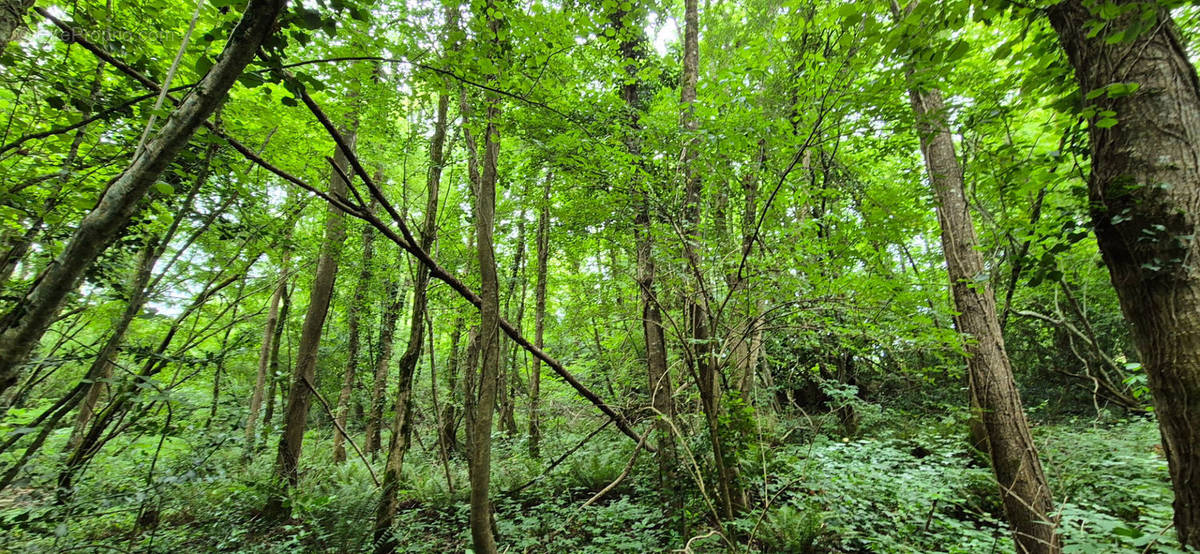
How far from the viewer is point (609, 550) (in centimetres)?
423

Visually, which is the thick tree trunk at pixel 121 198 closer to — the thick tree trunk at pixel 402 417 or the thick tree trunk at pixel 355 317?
the thick tree trunk at pixel 402 417

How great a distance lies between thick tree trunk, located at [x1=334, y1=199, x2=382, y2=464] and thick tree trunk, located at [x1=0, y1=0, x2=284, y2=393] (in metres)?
5.49

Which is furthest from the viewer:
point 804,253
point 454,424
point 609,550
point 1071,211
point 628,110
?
point 454,424

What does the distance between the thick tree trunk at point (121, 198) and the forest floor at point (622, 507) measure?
2544 millimetres

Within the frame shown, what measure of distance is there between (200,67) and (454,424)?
8.26 metres

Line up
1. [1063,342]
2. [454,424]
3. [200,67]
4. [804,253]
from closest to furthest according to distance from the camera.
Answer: [200,67]
[804,253]
[454,424]
[1063,342]

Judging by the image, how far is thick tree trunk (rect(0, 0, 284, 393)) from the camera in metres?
1.22

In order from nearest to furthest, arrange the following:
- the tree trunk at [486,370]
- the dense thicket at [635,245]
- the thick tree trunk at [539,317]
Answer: the dense thicket at [635,245] < the tree trunk at [486,370] < the thick tree trunk at [539,317]

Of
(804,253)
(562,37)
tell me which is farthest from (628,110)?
(804,253)

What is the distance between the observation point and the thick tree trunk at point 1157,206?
1977 millimetres

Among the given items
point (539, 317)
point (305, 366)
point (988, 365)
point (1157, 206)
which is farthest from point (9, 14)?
point (539, 317)

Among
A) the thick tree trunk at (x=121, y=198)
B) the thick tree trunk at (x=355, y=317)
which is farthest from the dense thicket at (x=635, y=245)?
the thick tree trunk at (x=355, y=317)

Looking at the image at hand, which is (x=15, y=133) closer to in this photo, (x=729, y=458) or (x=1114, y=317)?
(x=729, y=458)

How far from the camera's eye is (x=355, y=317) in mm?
9398
